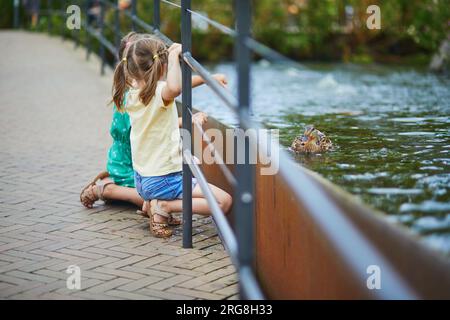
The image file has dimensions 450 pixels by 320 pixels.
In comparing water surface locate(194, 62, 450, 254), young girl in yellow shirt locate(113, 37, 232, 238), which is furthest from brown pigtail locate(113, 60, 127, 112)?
water surface locate(194, 62, 450, 254)

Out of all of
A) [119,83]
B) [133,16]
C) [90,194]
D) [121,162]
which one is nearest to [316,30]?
[133,16]

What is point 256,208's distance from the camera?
386cm

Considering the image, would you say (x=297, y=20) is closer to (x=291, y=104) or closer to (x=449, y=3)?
(x=449, y=3)

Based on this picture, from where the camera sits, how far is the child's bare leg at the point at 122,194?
15.9 feet

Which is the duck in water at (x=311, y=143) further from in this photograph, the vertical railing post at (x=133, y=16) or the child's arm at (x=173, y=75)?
the vertical railing post at (x=133, y=16)

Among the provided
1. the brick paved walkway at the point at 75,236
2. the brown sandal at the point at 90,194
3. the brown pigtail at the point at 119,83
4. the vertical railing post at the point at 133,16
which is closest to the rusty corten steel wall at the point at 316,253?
the brick paved walkway at the point at 75,236

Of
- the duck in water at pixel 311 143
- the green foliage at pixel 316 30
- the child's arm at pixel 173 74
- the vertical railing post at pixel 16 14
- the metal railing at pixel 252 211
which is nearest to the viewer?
the metal railing at pixel 252 211

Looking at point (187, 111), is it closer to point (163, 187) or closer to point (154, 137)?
point (154, 137)

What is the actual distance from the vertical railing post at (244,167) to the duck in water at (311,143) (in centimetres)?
168

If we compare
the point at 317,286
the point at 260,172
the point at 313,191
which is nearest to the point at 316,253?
the point at 317,286

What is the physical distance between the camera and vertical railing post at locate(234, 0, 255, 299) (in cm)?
243

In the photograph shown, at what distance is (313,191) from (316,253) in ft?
2.28

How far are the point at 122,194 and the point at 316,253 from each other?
2.27 metres

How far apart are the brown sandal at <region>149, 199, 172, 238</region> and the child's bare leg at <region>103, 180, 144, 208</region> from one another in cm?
48
